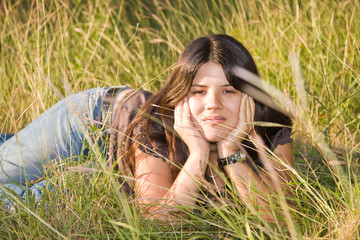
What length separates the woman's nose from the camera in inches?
84.4

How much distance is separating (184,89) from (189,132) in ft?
0.62

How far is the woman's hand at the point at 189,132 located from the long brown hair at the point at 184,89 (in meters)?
0.05

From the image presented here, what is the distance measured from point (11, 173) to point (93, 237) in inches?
43.7

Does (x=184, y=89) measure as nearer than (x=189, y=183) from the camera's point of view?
No

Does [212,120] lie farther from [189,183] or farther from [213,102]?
[189,183]

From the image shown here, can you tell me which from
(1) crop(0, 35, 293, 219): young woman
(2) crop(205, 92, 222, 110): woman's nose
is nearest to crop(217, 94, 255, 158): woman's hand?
(1) crop(0, 35, 293, 219): young woman

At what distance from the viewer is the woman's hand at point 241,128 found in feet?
7.10

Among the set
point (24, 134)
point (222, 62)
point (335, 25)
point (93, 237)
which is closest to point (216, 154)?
point (222, 62)

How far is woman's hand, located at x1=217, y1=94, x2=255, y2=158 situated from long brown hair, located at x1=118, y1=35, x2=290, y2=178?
79mm

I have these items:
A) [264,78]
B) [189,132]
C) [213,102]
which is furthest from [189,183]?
[264,78]

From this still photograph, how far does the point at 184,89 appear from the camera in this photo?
7.39 feet

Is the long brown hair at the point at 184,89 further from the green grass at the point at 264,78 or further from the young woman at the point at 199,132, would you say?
the green grass at the point at 264,78

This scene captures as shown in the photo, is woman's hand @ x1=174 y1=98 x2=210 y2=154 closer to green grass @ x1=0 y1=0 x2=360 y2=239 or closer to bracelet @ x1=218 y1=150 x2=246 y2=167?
bracelet @ x1=218 y1=150 x2=246 y2=167

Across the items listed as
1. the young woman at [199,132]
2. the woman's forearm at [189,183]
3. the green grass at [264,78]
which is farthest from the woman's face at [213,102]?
the green grass at [264,78]
